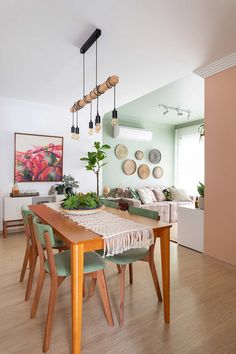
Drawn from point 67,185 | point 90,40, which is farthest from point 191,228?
point 90,40

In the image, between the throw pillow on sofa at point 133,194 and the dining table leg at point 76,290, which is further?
the throw pillow on sofa at point 133,194

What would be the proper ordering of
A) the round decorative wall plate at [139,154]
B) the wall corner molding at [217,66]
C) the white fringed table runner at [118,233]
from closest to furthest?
the white fringed table runner at [118,233]
the wall corner molding at [217,66]
the round decorative wall plate at [139,154]

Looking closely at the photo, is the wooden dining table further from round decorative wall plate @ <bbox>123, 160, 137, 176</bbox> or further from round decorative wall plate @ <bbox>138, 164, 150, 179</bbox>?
round decorative wall plate @ <bbox>138, 164, 150, 179</bbox>

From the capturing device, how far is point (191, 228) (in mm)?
3426

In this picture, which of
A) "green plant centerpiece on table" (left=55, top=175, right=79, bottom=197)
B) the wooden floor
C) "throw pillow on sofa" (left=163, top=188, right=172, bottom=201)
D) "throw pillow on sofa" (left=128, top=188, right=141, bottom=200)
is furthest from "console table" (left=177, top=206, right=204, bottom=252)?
"throw pillow on sofa" (left=163, top=188, right=172, bottom=201)

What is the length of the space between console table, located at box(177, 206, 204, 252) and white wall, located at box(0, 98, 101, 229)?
7.69 ft

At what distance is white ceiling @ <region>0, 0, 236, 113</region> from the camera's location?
1.89 meters

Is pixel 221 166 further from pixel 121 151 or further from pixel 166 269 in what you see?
pixel 121 151

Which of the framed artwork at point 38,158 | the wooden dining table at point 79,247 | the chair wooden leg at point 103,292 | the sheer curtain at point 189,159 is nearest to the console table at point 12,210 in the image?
the framed artwork at point 38,158

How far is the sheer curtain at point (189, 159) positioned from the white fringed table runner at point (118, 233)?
195 inches

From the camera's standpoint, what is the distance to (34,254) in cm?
214

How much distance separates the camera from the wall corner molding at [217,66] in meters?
2.72

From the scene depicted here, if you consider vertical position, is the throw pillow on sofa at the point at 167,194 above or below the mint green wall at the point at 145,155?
below

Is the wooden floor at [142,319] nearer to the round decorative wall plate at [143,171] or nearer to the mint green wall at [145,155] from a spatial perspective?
the mint green wall at [145,155]
